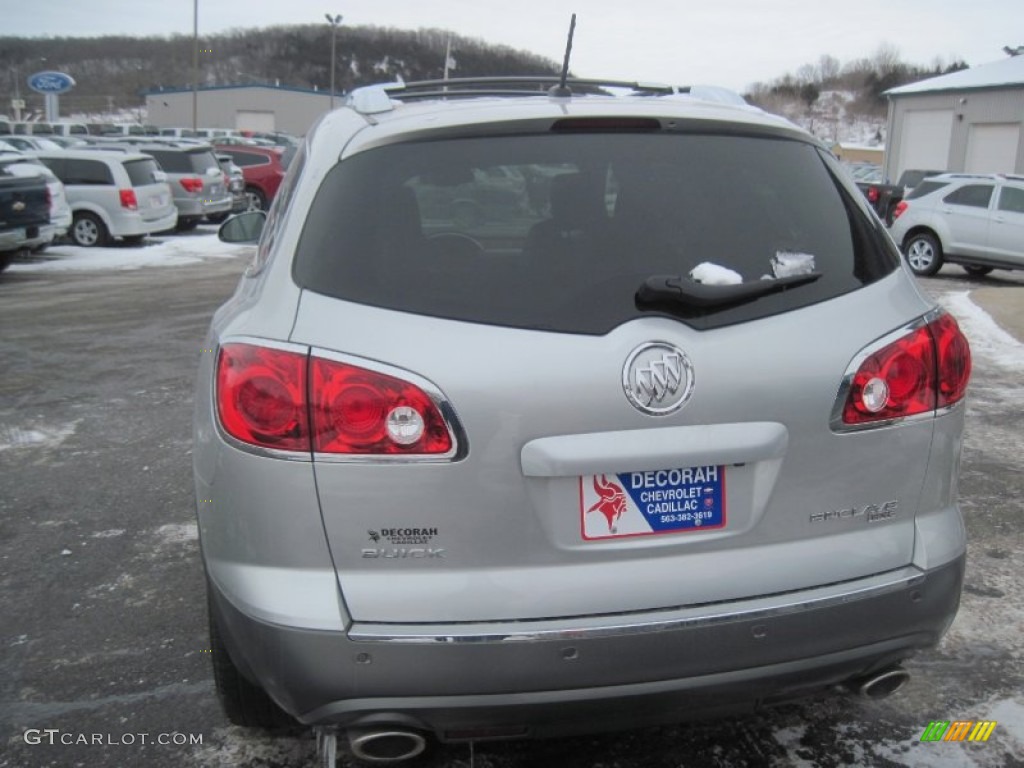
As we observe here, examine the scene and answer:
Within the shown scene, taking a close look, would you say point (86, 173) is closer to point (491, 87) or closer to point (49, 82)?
point (491, 87)

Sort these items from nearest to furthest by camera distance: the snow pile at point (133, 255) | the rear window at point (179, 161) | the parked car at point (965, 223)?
the snow pile at point (133, 255) → the parked car at point (965, 223) → the rear window at point (179, 161)

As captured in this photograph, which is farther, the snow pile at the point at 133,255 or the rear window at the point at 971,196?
the rear window at the point at 971,196

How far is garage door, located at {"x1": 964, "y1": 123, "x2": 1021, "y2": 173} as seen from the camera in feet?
107

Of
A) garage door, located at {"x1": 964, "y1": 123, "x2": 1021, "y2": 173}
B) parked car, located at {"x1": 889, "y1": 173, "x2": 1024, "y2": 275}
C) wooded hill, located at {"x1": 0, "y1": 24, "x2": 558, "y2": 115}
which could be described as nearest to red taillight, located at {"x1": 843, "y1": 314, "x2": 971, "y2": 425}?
parked car, located at {"x1": 889, "y1": 173, "x2": 1024, "y2": 275}

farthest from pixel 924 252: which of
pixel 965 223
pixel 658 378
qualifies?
pixel 658 378

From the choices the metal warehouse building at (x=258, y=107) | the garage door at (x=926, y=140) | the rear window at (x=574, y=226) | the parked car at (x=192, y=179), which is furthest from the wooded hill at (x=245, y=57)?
the rear window at (x=574, y=226)

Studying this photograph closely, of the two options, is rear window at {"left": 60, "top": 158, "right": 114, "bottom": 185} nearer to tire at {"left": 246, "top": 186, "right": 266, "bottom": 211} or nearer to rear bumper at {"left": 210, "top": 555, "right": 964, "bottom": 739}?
tire at {"left": 246, "top": 186, "right": 266, "bottom": 211}

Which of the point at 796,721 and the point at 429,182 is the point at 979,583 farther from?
the point at 429,182

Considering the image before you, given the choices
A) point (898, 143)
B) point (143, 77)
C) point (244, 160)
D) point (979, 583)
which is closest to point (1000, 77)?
point (898, 143)

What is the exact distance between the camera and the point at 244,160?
25.5m

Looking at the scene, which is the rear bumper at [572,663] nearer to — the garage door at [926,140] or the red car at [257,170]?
the red car at [257,170]

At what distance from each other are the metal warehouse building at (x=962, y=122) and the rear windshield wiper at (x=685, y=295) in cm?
3411

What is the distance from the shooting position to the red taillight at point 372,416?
6.81 feet

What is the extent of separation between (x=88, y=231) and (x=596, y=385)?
57.5 feet
